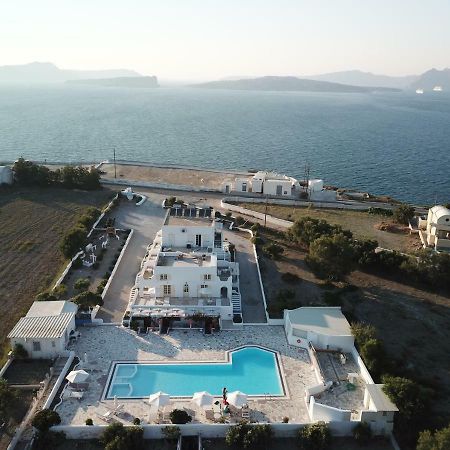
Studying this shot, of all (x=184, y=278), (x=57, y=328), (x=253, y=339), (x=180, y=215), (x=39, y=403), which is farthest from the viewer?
(x=180, y=215)

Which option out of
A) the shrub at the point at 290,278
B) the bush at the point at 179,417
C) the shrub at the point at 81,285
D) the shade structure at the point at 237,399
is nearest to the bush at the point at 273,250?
the shrub at the point at 290,278

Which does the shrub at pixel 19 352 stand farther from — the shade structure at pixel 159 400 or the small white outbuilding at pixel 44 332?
the shade structure at pixel 159 400

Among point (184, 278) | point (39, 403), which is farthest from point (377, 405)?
point (39, 403)

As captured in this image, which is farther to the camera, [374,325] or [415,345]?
[374,325]

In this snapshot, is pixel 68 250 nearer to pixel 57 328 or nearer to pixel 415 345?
pixel 57 328

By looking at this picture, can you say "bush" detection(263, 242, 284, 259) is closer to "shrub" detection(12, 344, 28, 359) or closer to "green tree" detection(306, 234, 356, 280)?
"green tree" detection(306, 234, 356, 280)

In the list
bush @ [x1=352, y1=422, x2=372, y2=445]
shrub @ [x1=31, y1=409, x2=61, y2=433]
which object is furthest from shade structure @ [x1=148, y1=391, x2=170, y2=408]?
bush @ [x1=352, y1=422, x2=372, y2=445]

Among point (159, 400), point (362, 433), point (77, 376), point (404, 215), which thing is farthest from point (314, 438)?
point (404, 215)
